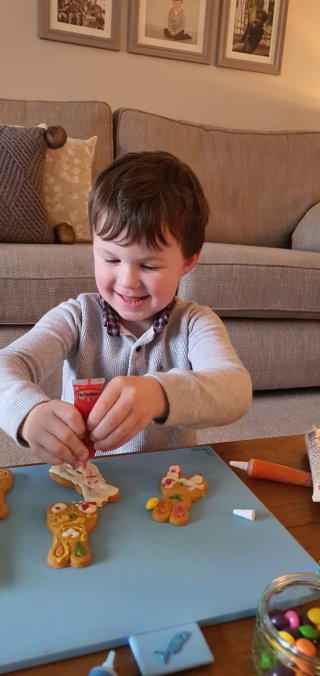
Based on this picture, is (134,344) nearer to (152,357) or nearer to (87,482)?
(152,357)

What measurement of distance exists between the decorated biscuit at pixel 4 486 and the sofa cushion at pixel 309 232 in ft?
5.78

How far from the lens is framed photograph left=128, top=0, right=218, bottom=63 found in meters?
2.43

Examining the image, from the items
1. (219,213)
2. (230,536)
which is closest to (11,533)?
(230,536)

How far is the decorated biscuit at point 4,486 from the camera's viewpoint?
0.56 m

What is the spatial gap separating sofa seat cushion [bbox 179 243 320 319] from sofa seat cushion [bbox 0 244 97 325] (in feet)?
1.08

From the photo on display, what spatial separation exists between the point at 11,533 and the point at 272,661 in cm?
27

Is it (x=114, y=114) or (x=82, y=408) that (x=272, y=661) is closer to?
(x=82, y=408)

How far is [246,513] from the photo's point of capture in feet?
1.94

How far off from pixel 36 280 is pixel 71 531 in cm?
109

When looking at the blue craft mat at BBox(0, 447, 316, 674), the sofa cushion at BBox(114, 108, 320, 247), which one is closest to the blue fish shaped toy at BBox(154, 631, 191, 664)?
the blue craft mat at BBox(0, 447, 316, 674)

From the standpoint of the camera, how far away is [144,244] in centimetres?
75

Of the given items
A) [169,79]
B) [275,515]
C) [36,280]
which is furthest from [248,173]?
[275,515]

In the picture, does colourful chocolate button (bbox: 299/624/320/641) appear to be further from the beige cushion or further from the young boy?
the beige cushion

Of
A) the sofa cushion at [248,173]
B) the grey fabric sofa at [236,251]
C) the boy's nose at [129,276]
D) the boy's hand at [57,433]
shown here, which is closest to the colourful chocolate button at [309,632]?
the boy's hand at [57,433]
